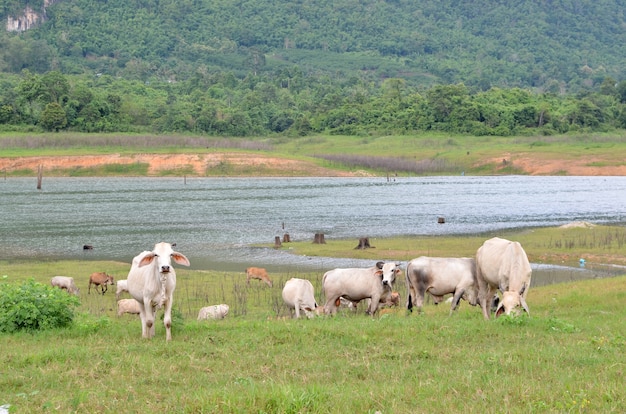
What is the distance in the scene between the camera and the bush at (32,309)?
1448cm

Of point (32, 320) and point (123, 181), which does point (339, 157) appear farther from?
point (32, 320)

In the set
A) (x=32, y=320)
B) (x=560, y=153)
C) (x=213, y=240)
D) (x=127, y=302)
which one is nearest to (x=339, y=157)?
(x=560, y=153)

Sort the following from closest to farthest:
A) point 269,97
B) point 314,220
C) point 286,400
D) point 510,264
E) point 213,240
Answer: point 286,400 → point 510,264 → point 213,240 → point 314,220 → point 269,97

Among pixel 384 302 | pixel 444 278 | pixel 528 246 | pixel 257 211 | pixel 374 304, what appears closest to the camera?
pixel 444 278

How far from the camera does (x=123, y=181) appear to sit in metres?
99.2

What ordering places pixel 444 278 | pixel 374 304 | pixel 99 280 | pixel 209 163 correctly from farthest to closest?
pixel 209 163 → pixel 99 280 → pixel 374 304 → pixel 444 278

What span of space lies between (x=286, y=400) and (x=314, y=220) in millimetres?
49037

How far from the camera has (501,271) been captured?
17328mm

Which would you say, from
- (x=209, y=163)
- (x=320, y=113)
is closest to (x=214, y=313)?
(x=209, y=163)

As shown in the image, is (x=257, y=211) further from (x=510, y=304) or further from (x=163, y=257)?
(x=163, y=257)

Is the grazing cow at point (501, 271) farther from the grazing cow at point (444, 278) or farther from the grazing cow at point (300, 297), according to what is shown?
the grazing cow at point (300, 297)

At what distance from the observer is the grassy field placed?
30.0ft

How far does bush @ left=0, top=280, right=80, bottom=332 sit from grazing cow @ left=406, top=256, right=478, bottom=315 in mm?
7546

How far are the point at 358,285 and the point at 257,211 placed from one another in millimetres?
45400
